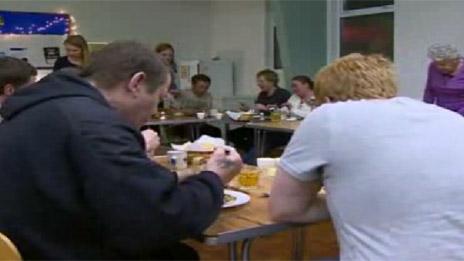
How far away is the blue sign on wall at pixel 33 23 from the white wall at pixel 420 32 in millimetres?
4083

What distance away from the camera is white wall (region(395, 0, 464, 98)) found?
224 inches

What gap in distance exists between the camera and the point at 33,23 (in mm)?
7340

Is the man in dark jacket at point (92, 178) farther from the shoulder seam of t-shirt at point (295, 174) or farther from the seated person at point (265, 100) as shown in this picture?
the seated person at point (265, 100)

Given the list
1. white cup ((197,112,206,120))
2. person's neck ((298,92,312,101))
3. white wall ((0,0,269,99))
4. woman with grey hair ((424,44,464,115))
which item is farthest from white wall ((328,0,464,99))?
white wall ((0,0,269,99))

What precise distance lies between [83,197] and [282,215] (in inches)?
19.2

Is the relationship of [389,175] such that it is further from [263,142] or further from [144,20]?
[144,20]

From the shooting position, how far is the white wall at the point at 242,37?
310 inches

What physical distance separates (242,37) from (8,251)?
Result: 23.7ft

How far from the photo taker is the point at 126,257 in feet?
3.95

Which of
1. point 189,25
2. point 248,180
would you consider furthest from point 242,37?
point 248,180

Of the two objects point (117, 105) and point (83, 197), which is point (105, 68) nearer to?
point (117, 105)

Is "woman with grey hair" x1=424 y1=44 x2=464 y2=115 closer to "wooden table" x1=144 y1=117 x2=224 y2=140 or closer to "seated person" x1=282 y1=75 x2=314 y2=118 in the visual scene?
"seated person" x1=282 y1=75 x2=314 y2=118

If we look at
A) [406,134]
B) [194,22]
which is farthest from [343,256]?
[194,22]

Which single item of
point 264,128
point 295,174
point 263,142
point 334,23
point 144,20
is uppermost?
point 144,20
